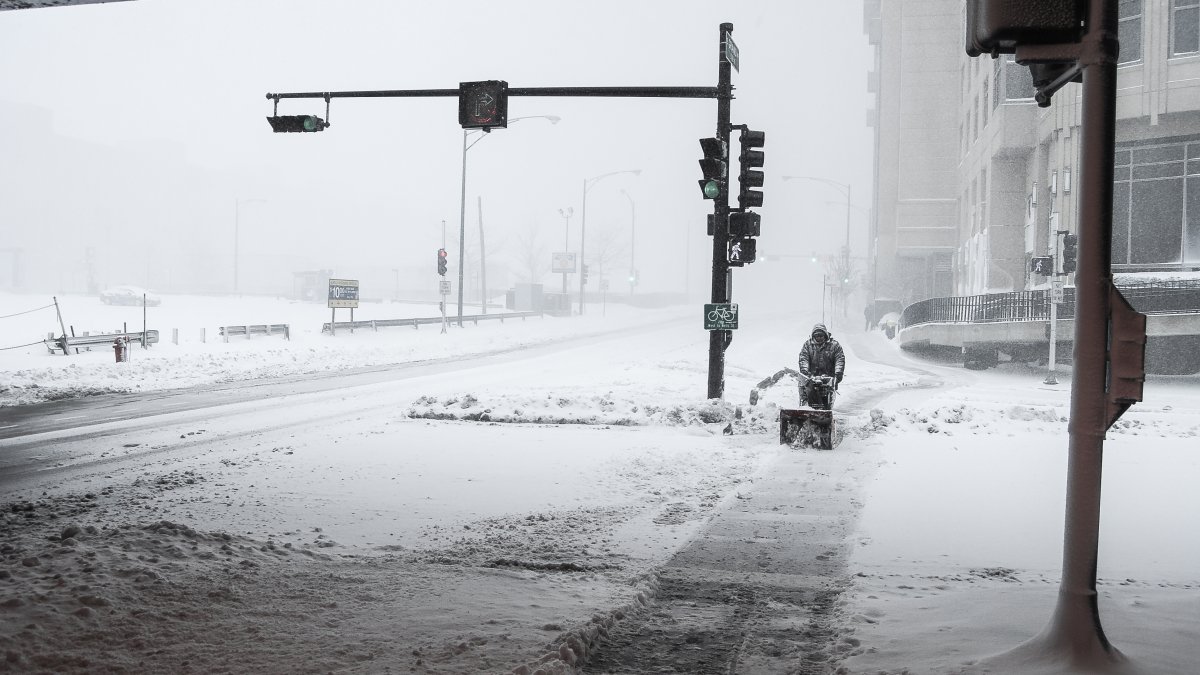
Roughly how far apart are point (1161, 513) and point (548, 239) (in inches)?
7060

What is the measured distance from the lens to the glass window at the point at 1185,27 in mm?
27328

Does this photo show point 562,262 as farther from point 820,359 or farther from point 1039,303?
point 820,359

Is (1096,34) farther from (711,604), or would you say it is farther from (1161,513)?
(1161,513)

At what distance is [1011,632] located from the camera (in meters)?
5.12

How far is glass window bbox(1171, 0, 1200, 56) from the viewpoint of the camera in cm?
2733

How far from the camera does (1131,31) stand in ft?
94.5

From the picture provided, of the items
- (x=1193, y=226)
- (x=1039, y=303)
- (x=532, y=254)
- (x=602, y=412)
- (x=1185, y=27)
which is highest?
(x=1185, y=27)

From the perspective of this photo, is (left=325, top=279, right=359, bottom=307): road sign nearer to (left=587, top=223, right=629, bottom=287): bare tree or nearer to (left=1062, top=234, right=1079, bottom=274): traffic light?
(left=1062, top=234, right=1079, bottom=274): traffic light

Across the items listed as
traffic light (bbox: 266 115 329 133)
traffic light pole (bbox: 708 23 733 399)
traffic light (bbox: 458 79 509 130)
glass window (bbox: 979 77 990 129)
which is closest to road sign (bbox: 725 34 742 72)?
traffic light pole (bbox: 708 23 733 399)

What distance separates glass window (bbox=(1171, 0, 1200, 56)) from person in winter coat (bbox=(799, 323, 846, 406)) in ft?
68.2

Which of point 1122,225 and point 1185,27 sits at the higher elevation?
point 1185,27

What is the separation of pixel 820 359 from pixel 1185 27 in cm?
2146

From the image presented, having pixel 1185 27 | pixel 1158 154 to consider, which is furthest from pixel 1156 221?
pixel 1185 27

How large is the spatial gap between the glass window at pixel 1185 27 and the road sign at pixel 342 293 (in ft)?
97.8
